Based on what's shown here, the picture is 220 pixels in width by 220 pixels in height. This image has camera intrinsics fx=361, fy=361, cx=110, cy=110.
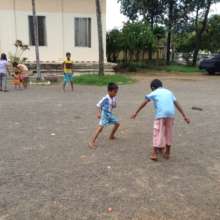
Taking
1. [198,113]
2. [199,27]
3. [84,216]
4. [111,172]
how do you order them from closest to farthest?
[84,216] < [111,172] < [198,113] < [199,27]

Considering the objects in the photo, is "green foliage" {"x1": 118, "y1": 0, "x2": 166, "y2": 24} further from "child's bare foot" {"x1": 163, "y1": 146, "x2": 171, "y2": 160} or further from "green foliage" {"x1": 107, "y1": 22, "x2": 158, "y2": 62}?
"child's bare foot" {"x1": 163, "y1": 146, "x2": 171, "y2": 160}

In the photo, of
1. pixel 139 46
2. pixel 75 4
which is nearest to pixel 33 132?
pixel 75 4

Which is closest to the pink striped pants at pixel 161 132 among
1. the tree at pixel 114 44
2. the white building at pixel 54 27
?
the white building at pixel 54 27

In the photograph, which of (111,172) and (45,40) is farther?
(45,40)

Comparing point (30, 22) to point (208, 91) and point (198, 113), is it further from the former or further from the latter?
point (198, 113)

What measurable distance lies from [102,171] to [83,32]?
690 inches

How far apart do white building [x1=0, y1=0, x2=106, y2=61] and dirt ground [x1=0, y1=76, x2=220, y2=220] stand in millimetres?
12424

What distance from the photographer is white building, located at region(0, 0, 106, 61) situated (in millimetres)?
20500

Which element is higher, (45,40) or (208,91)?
(45,40)

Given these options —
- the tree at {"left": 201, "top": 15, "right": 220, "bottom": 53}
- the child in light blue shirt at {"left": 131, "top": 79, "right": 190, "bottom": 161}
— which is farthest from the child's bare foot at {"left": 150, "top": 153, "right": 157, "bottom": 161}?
the tree at {"left": 201, "top": 15, "right": 220, "bottom": 53}

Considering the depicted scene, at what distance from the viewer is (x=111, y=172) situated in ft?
16.9

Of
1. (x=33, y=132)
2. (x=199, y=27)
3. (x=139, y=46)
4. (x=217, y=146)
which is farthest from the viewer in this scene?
(x=199, y=27)

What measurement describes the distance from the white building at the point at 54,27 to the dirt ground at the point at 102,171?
40.8 ft

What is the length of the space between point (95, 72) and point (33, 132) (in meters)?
14.1
